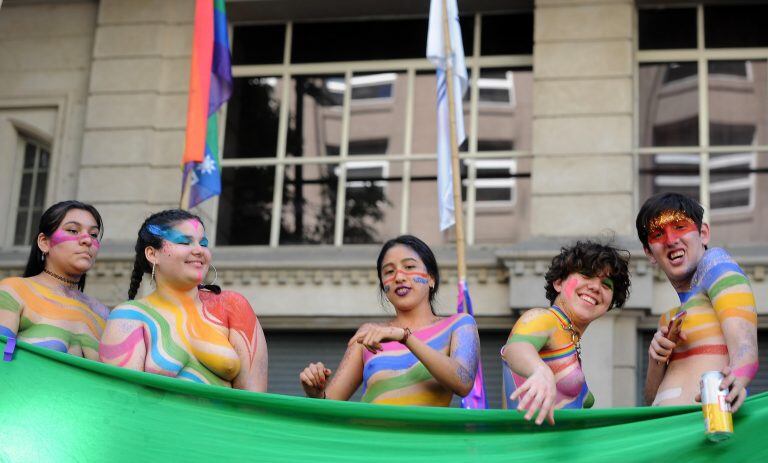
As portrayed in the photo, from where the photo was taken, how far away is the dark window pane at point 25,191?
14164mm

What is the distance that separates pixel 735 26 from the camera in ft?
43.8

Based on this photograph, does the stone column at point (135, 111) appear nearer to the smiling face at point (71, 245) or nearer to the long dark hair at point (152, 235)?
the smiling face at point (71, 245)

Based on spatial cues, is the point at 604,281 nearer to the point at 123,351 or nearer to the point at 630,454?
the point at 630,454

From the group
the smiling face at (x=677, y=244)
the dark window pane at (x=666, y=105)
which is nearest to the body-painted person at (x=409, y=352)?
the smiling face at (x=677, y=244)

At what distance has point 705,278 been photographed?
520 cm

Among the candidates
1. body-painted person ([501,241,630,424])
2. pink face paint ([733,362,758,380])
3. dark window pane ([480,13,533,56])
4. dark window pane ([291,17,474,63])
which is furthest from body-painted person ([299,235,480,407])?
dark window pane ([291,17,474,63])

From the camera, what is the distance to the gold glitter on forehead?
17.9ft

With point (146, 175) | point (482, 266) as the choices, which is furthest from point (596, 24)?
point (146, 175)

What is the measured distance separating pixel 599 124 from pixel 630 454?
8.49 meters

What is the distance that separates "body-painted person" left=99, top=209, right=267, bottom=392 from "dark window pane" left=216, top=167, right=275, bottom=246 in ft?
25.1

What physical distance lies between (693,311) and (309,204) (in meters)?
8.74

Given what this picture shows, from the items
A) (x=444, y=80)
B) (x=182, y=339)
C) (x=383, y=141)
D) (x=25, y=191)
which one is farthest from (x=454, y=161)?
(x=25, y=191)

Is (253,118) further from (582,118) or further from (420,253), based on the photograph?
(420,253)

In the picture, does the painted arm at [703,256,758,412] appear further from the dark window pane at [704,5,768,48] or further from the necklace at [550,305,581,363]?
the dark window pane at [704,5,768,48]
